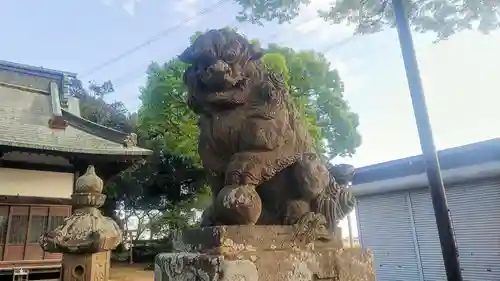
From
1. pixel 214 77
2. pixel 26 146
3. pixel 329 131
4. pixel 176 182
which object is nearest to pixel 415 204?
pixel 329 131

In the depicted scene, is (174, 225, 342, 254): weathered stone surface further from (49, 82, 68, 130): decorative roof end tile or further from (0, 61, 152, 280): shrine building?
(49, 82, 68, 130): decorative roof end tile

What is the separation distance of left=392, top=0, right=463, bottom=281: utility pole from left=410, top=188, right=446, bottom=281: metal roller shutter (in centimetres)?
239

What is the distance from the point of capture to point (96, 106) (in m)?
19.2

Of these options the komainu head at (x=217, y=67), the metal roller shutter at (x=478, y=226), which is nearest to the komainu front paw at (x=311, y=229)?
the komainu head at (x=217, y=67)

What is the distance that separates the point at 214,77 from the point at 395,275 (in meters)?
6.31

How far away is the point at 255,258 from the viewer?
1.47m

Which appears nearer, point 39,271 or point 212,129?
point 212,129

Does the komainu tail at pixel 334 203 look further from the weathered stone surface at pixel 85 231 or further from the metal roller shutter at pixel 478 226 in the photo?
the metal roller shutter at pixel 478 226

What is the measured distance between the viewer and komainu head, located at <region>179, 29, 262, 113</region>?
178cm

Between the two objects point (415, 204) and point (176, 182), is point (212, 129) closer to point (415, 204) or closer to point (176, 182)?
point (415, 204)

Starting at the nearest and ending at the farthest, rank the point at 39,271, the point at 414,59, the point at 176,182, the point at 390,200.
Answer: the point at 414,59, the point at 390,200, the point at 39,271, the point at 176,182

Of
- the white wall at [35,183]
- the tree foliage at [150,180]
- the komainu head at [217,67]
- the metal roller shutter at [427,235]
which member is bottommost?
the metal roller shutter at [427,235]

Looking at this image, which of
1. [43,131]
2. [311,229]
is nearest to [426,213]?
[311,229]

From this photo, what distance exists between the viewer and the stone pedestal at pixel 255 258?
1.41 m
